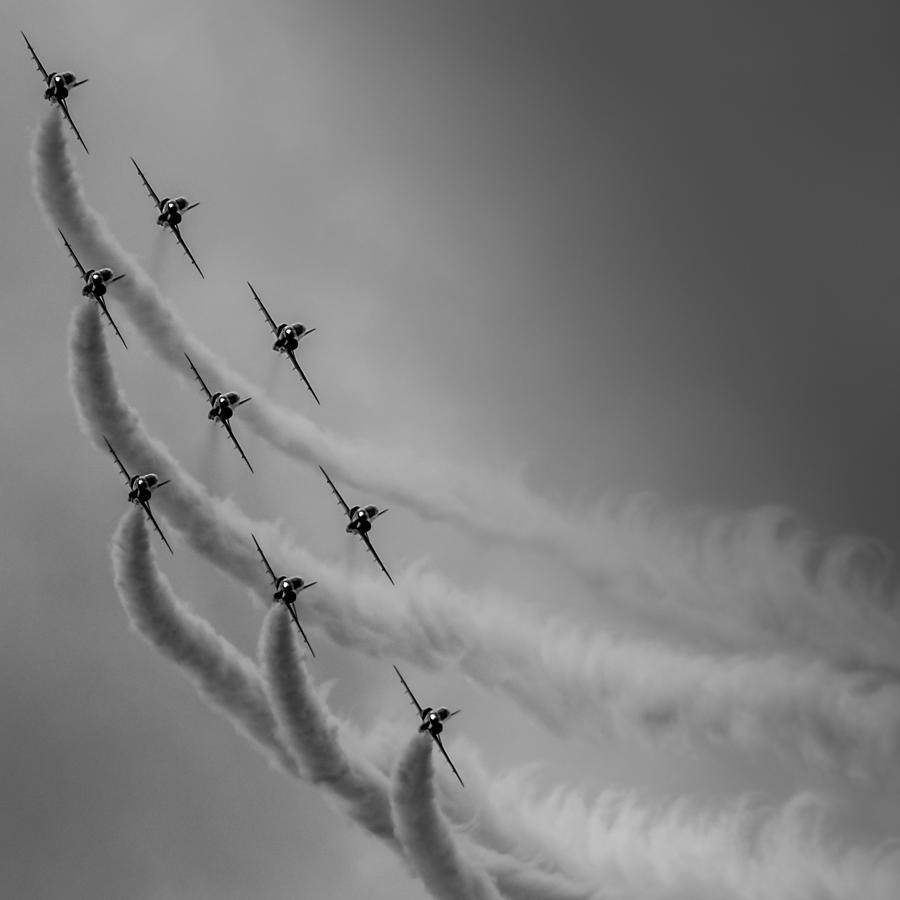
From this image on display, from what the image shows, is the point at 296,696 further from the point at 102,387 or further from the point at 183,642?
the point at 102,387

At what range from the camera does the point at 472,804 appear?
100438mm

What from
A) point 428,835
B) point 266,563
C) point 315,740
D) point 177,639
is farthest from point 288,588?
point 428,835

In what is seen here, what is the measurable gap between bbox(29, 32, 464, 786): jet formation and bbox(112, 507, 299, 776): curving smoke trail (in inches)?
114

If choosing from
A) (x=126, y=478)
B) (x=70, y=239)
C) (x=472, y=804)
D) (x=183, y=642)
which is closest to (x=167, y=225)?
(x=70, y=239)

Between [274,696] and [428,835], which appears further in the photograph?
[274,696]

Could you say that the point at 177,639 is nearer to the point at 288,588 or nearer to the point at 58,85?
the point at 288,588

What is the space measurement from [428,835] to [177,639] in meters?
15.7

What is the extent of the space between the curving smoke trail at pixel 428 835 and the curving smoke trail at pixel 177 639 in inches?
283

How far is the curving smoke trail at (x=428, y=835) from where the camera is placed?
9506 centimetres

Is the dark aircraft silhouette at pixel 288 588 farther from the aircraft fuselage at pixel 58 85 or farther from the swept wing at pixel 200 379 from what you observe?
the aircraft fuselage at pixel 58 85

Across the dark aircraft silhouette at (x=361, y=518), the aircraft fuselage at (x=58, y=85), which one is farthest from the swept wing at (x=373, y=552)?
the aircraft fuselage at (x=58, y=85)

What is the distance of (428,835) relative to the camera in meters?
95.8

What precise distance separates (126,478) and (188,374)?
7.72 metres

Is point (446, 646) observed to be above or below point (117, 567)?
above
